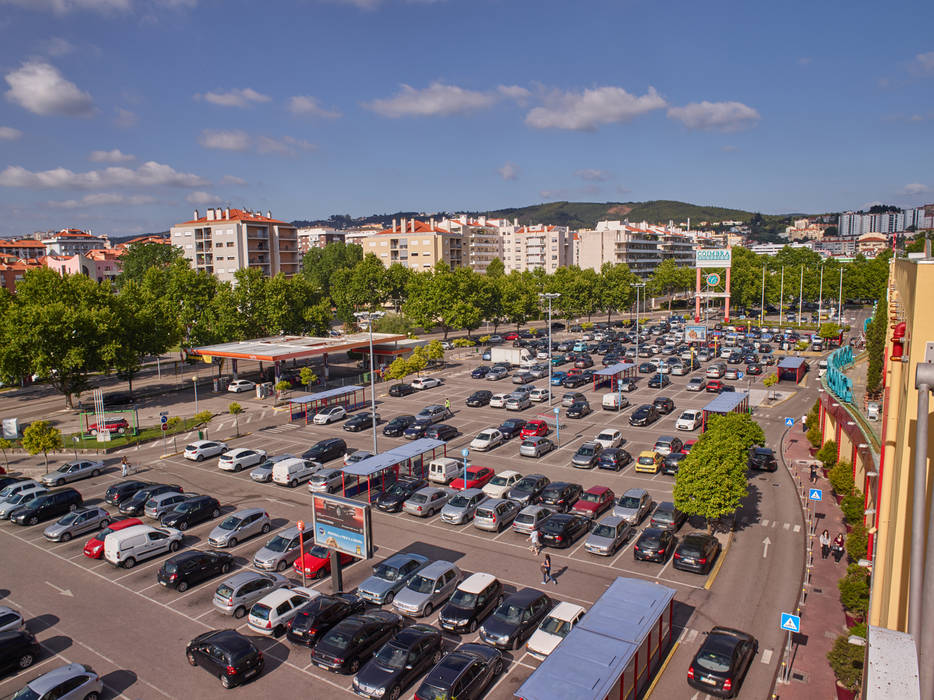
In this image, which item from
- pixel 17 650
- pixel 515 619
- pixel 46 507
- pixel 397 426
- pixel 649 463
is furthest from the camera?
pixel 397 426

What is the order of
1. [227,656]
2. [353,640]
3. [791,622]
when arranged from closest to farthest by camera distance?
1. [227,656]
2. [791,622]
3. [353,640]

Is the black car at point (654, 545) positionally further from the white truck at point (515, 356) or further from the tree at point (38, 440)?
the white truck at point (515, 356)

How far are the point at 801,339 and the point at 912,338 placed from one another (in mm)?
83801

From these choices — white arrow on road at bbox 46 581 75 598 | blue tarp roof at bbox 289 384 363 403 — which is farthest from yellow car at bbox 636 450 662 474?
white arrow on road at bbox 46 581 75 598

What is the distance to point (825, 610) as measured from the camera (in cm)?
1962

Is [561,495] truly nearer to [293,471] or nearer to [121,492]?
[293,471]

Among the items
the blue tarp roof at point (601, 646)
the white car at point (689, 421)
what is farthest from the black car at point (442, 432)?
the blue tarp roof at point (601, 646)

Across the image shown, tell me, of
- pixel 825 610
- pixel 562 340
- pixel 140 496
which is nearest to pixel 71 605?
pixel 140 496

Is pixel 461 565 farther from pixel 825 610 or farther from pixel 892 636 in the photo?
pixel 892 636

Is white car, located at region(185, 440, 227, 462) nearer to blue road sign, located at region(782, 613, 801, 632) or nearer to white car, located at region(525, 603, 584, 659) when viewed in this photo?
white car, located at region(525, 603, 584, 659)

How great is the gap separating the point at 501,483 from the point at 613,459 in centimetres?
761

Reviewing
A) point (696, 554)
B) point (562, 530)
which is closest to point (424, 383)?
point (562, 530)

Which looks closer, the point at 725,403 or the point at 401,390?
the point at 725,403

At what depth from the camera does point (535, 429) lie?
40.5 meters
